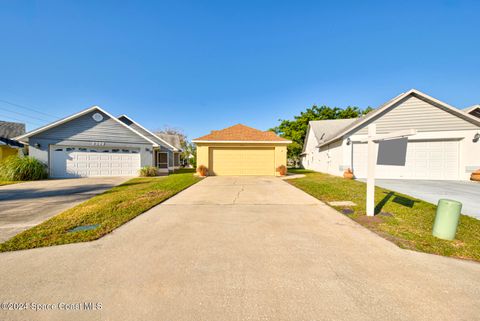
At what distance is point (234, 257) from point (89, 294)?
6.12ft

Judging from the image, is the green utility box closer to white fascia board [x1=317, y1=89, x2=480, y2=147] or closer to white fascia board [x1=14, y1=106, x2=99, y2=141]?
white fascia board [x1=317, y1=89, x2=480, y2=147]

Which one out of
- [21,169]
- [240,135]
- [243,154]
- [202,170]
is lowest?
[202,170]

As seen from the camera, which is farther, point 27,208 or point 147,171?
point 147,171

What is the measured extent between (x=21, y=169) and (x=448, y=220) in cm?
1960

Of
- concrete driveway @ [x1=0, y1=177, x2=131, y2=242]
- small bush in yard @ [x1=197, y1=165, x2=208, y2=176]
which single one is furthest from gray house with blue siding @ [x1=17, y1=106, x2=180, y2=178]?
concrete driveway @ [x1=0, y1=177, x2=131, y2=242]

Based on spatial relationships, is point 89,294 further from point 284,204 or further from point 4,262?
point 284,204

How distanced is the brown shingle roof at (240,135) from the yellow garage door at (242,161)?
864mm

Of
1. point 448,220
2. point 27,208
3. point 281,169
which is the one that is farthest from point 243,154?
point 448,220

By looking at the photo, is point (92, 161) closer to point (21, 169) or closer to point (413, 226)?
point (21, 169)

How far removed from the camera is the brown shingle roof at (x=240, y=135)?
46.9 ft

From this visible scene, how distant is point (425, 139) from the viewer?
11422mm

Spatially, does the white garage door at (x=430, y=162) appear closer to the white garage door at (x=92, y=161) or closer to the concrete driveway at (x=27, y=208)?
the concrete driveway at (x=27, y=208)

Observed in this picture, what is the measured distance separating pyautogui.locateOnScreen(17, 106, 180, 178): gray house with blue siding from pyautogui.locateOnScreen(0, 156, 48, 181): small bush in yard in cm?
72

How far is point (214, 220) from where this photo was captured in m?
4.59
